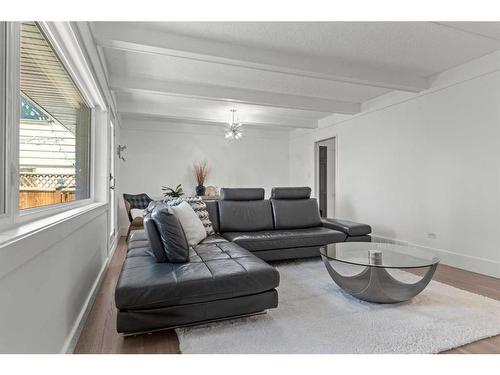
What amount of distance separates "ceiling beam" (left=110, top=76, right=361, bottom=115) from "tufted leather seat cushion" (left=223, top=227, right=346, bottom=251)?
2115 millimetres

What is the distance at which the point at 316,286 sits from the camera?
2.66 m

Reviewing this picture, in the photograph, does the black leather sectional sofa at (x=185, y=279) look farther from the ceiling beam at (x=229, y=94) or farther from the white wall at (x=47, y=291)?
the ceiling beam at (x=229, y=94)

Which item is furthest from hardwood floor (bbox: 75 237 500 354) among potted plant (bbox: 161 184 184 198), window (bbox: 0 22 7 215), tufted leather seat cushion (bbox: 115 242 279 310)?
potted plant (bbox: 161 184 184 198)

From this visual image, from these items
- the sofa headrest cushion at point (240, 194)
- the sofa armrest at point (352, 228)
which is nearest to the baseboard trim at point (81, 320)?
the sofa headrest cushion at point (240, 194)

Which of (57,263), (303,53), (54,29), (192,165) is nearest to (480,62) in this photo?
(303,53)

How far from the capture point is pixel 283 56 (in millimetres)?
3143

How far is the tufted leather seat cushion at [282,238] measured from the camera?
10.7ft

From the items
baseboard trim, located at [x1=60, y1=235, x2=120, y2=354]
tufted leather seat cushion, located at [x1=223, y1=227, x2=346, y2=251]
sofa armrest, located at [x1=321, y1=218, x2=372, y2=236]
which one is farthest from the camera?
sofa armrest, located at [x1=321, y1=218, x2=372, y2=236]

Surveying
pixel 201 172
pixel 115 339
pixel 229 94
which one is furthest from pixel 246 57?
pixel 201 172

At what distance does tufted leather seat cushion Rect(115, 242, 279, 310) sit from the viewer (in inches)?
68.0

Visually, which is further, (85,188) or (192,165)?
(192,165)

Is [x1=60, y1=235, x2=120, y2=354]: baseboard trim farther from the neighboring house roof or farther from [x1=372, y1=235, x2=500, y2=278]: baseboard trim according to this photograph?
[x1=372, y1=235, x2=500, y2=278]: baseboard trim

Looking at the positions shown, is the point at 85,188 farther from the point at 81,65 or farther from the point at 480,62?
the point at 480,62
